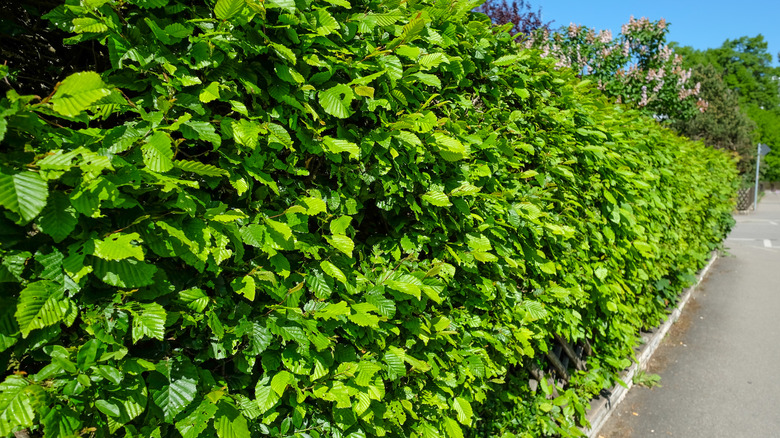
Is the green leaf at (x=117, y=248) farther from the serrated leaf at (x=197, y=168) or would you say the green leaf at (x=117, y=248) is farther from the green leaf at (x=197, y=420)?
the green leaf at (x=197, y=420)

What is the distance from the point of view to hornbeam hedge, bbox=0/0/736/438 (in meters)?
1.13

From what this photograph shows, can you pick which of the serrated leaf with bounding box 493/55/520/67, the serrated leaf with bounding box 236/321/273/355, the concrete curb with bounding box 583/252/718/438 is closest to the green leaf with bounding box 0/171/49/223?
the serrated leaf with bounding box 236/321/273/355

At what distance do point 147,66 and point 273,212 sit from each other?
0.57 m

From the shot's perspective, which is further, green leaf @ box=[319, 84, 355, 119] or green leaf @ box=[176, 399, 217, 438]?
green leaf @ box=[319, 84, 355, 119]

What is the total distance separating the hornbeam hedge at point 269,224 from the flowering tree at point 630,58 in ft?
24.9

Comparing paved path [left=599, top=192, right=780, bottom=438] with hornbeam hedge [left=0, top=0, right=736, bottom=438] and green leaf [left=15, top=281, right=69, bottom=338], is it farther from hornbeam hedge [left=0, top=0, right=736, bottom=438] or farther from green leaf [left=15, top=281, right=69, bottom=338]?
green leaf [left=15, top=281, right=69, bottom=338]

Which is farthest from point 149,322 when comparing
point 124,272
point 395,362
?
point 395,362

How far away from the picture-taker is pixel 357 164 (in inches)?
74.6

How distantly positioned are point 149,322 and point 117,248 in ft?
0.72

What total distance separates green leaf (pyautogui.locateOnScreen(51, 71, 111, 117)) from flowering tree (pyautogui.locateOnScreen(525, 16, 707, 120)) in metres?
9.39

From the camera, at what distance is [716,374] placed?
498 cm

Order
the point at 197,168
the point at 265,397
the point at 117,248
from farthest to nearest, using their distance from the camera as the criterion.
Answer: the point at 265,397
the point at 197,168
the point at 117,248

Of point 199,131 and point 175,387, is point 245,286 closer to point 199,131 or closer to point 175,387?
point 175,387

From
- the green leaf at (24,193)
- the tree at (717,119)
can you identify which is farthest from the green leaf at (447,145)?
the tree at (717,119)
